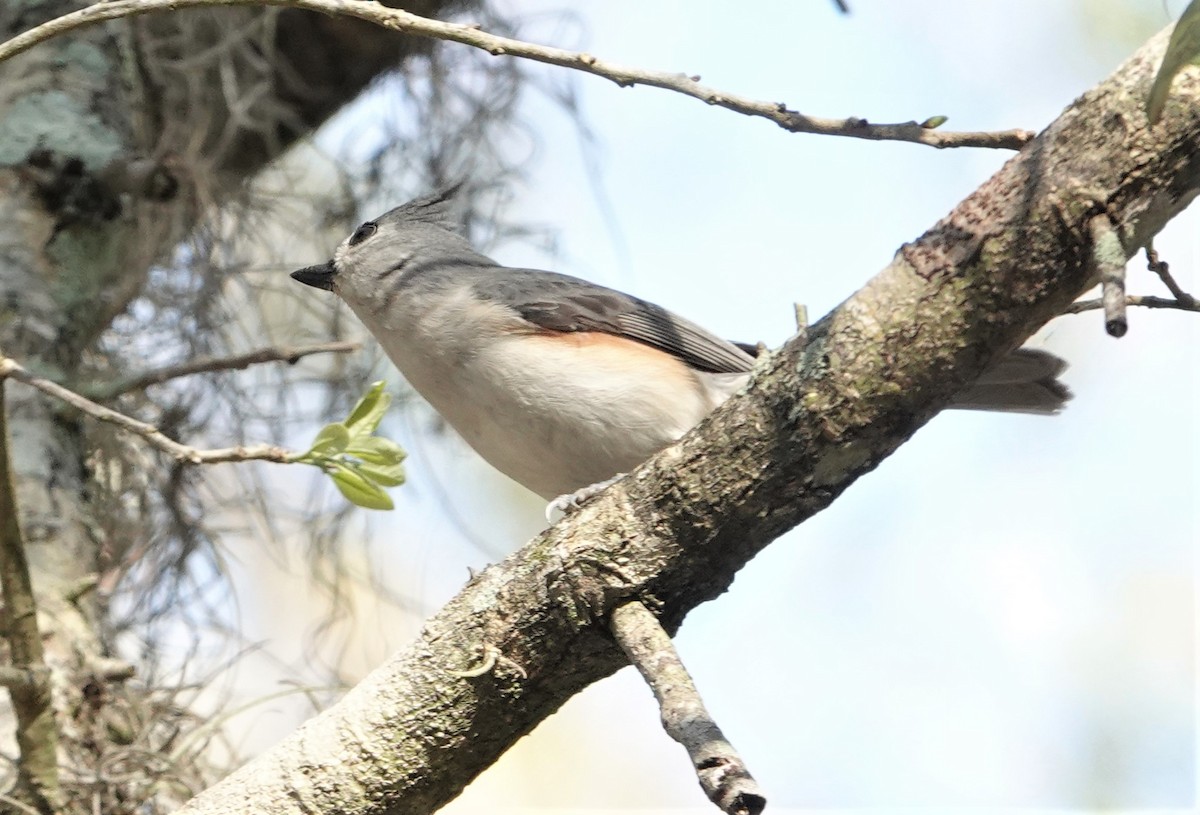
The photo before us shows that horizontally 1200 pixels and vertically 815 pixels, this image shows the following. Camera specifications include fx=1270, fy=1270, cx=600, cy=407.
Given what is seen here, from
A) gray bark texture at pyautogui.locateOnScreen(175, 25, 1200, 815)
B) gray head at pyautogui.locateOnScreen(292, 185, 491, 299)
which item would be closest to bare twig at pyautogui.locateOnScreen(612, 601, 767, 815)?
gray bark texture at pyautogui.locateOnScreen(175, 25, 1200, 815)

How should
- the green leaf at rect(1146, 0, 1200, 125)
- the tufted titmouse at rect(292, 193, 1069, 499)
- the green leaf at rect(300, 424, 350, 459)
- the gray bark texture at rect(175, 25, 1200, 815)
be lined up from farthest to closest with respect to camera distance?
the tufted titmouse at rect(292, 193, 1069, 499), the green leaf at rect(300, 424, 350, 459), the gray bark texture at rect(175, 25, 1200, 815), the green leaf at rect(1146, 0, 1200, 125)

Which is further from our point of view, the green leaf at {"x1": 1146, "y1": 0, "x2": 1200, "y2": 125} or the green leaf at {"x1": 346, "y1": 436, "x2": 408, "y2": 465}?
the green leaf at {"x1": 346, "y1": 436, "x2": 408, "y2": 465}

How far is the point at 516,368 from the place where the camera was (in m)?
2.46

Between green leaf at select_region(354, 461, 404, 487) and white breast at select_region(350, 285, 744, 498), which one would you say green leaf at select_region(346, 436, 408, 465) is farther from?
white breast at select_region(350, 285, 744, 498)

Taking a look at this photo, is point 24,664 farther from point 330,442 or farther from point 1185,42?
point 1185,42

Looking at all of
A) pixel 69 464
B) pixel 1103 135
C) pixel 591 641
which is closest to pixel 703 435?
pixel 591 641

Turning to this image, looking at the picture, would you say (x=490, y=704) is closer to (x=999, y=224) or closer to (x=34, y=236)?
(x=999, y=224)

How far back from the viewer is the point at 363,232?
3107mm

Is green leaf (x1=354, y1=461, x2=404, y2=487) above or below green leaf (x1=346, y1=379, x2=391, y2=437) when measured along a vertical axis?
below

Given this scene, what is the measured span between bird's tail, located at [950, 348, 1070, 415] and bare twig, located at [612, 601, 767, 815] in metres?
0.99

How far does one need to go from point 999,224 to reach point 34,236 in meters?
2.36

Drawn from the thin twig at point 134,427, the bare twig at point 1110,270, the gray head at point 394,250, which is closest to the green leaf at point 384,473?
the thin twig at point 134,427

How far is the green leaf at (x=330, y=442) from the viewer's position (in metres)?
2.01

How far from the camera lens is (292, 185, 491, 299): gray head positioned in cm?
293
